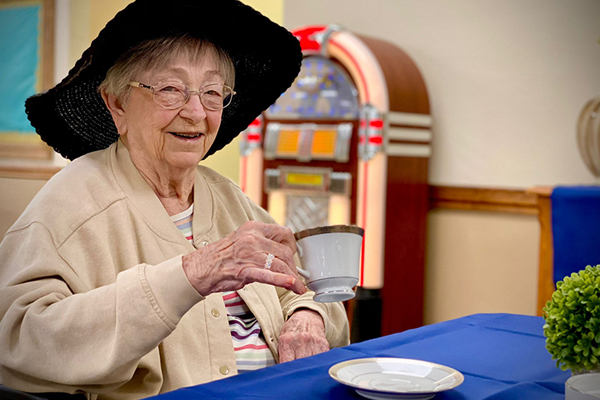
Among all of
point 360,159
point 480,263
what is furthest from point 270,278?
point 480,263

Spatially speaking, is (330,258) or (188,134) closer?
(330,258)

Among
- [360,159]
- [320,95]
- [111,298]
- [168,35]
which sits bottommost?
[111,298]

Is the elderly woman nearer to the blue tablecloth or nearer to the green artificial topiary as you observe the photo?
the green artificial topiary

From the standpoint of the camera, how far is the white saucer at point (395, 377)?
3.16 feet

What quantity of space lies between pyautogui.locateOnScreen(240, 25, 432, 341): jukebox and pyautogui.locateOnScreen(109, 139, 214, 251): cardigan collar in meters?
1.97

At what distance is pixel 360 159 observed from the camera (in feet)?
11.7

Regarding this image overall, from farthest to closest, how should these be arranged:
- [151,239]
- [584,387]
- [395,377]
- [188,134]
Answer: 1. [188,134]
2. [151,239]
3. [395,377]
4. [584,387]

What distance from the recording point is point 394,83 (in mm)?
3617

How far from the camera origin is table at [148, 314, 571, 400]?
1008 mm

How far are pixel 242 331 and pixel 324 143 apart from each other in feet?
7.14

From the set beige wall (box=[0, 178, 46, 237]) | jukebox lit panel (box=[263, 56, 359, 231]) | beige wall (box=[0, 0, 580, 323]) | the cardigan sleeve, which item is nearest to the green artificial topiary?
the cardigan sleeve

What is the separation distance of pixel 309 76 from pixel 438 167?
3.15 feet

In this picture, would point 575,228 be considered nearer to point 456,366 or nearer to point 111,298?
point 456,366

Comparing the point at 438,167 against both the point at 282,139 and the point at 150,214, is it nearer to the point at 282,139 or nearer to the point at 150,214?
the point at 282,139
